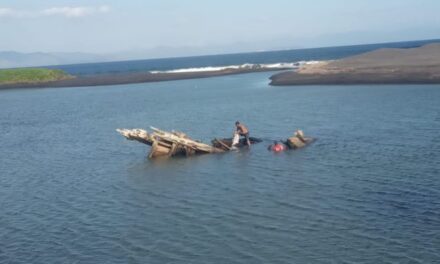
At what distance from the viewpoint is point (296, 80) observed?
262 feet

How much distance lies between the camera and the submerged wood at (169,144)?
112 feet

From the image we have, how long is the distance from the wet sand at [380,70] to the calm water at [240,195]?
1769 centimetres

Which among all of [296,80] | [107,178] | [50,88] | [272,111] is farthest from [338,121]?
[50,88]

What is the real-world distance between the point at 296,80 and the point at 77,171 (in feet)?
170

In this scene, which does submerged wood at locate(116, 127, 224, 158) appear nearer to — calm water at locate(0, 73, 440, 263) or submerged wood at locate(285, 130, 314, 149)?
calm water at locate(0, 73, 440, 263)

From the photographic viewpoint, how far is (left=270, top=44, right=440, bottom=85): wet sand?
6488 centimetres

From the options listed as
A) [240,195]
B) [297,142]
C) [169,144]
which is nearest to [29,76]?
[169,144]

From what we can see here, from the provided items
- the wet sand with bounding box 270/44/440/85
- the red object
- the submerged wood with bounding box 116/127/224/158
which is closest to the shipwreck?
the submerged wood with bounding box 116/127/224/158

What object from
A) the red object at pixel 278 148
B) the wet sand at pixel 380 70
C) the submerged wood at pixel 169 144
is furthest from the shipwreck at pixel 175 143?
the wet sand at pixel 380 70

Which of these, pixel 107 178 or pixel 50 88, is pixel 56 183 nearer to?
pixel 107 178

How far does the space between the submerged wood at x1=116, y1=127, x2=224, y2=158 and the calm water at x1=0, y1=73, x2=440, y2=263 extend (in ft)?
3.25

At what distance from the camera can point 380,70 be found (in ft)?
239

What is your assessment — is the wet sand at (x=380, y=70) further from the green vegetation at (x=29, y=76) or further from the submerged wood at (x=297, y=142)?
the green vegetation at (x=29, y=76)

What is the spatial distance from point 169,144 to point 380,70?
44.9m
